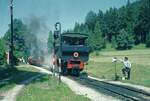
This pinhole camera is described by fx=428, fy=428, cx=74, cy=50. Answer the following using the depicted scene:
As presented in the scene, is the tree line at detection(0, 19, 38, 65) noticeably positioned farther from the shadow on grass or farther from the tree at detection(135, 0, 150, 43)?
the tree at detection(135, 0, 150, 43)

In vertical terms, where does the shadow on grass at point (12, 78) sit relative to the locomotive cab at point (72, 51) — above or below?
below

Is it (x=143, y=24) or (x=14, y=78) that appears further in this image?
(x=143, y=24)

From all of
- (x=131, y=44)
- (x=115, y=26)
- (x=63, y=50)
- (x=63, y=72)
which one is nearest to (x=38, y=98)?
(x=63, y=50)

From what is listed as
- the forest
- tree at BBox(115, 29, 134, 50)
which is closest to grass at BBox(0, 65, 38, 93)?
A: the forest

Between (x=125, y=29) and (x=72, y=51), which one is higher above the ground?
(x=125, y=29)

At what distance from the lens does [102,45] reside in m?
156

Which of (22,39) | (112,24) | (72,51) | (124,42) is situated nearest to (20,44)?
(22,39)

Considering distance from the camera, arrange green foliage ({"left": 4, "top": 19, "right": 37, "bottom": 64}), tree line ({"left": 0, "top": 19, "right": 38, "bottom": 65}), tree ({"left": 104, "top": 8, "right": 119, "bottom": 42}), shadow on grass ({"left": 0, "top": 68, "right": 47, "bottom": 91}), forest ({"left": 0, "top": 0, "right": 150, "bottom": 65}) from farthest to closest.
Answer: tree ({"left": 104, "top": 8, "right": 119, "bottom": 42})
forest ({"left": 0, "top": 0, "right": 150, "bottom": 65})
green foliage ({"left": 4, "top": 19, "right": 37, "bottom": 64})
tree line ({"left": 0, "top": 19, "right": 38, "bottom": 65})
shadow on grass ({"left": 0, "top": 68, "right": 47, "bottom": 91})

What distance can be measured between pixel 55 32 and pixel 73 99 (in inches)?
435

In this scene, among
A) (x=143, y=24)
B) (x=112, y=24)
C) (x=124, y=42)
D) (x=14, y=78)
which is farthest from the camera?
(x=112, y=24)

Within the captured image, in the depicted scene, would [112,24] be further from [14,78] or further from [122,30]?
[14,78]

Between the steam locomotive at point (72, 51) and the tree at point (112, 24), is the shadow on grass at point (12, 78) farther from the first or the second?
the tree at point (112, 24)

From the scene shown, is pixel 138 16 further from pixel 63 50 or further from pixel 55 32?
pixel 55 32

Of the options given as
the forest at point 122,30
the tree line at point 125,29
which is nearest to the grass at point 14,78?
the forest at point 122,30
